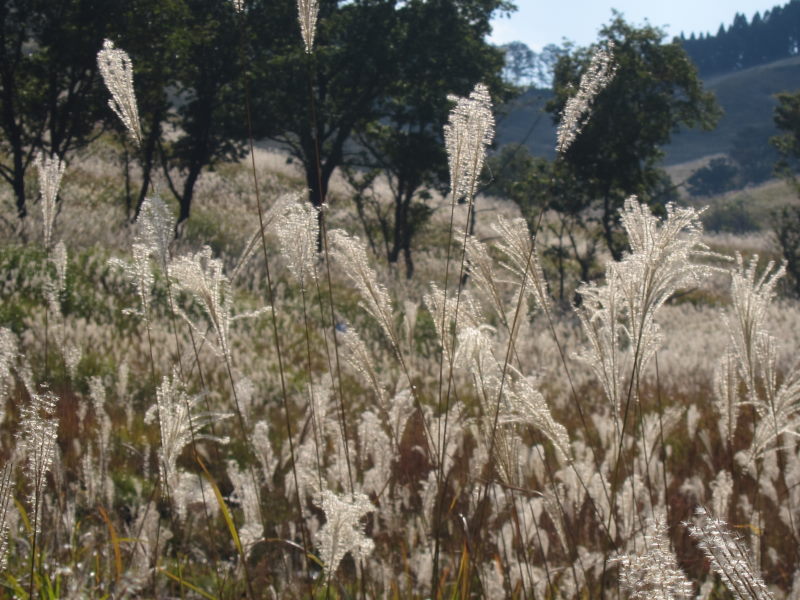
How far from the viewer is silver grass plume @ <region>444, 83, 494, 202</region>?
5.28 feet

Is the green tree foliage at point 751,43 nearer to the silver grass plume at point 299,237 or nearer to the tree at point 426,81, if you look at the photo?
the tree at point 426,81

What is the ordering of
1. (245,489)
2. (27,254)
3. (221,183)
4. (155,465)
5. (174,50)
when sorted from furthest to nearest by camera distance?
(221,183)
(174,50)
(27,254)
(155,465)
(245,489)

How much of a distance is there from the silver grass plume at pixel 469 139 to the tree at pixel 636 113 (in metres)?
17.7

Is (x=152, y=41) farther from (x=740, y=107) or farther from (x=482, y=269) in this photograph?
(x=740, y=107)

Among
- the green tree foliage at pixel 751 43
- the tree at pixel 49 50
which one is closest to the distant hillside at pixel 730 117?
the green tree foliage at pixel 751 43

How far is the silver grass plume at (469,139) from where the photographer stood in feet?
5.28

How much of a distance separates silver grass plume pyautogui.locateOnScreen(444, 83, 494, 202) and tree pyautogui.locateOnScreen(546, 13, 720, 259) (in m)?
17.7

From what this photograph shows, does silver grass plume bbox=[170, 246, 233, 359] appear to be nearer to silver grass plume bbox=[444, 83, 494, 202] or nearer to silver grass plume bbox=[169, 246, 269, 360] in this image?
silver grass plume bbox=[169, 246, 269, 360]

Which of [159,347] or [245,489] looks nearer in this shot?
[245,489]

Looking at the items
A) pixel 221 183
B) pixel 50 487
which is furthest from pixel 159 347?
pixel 221 183

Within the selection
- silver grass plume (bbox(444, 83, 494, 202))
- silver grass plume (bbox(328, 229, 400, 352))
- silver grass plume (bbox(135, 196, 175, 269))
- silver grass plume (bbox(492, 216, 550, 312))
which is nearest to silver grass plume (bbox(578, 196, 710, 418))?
silver grass plume (bbox(492, 216, 550, 312))

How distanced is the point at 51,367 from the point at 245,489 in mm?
4024

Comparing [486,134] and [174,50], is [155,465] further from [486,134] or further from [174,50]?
[174,50]

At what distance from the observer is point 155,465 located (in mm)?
4434
